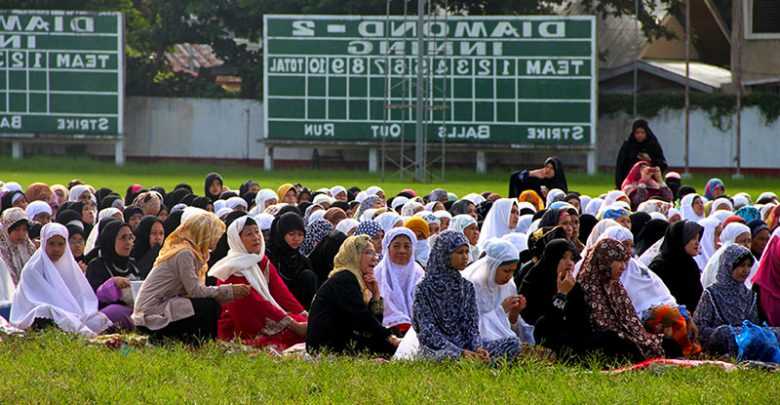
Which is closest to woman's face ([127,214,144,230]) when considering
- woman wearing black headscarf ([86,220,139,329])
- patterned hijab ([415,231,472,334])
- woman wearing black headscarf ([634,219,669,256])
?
woman wearing black headscarf ([86,220,139,329])

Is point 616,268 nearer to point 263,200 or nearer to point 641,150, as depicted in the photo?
point 263,200

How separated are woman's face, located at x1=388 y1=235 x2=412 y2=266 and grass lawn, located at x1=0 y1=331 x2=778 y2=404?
1543mm

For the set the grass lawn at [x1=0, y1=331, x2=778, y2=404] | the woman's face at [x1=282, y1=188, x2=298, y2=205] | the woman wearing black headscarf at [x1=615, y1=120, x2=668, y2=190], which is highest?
the woman wearing black headscarf at [x1=615, y1=120, x2=668, y2=190]

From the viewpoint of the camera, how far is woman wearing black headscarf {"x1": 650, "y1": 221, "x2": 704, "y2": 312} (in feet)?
32.2

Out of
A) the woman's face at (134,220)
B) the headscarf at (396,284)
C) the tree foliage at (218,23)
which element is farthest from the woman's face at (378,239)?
the tree foliage at (218,23)

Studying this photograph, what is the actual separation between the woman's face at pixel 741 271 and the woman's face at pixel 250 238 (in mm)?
2753

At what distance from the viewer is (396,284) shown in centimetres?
963

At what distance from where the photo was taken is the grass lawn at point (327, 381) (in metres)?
7.15

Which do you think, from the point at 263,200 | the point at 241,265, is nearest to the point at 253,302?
the point at 241,265

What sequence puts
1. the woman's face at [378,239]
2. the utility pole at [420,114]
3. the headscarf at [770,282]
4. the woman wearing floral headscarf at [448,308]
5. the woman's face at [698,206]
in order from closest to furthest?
the woman wearing floral headscarf at [448,308] → the headscarf at [770,282] → the woman's face at [378,239] → the woman's face at [698,206] → the utility pole at [420,114]

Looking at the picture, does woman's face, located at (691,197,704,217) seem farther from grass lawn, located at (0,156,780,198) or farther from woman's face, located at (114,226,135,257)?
grass lawn, located at (0,156,780,198)

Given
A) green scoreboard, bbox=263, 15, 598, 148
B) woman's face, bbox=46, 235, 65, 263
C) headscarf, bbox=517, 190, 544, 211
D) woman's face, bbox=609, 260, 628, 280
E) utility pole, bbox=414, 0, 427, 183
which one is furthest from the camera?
green scoreboard, bbox=263, 15, 598, 148

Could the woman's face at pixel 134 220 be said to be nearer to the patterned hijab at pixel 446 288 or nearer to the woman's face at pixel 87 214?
the woman's face at pixel 87 214

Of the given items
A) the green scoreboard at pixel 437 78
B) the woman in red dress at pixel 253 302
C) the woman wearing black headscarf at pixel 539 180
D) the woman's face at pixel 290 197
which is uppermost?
the green scoreboard at pixel 437 78
